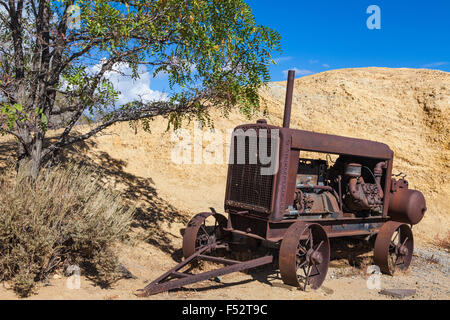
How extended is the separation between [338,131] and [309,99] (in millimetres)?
4178

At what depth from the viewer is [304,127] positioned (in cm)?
2030

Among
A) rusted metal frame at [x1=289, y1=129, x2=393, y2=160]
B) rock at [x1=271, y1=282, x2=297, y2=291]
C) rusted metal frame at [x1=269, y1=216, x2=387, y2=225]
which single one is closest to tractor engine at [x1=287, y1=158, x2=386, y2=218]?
rusted metal frame at [x1=269, y1=216, x2=387, y2=225]

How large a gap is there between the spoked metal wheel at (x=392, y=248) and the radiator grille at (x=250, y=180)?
2.74m

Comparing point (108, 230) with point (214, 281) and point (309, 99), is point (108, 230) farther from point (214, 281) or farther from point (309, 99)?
point (309, 99)

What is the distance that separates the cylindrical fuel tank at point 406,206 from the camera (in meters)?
8.26

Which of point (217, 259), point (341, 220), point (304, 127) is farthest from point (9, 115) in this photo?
point (304, 127)

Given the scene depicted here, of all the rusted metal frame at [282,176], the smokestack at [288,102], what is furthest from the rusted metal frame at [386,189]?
the rusted metal frame at [282,176]

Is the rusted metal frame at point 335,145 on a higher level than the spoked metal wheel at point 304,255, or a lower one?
higher

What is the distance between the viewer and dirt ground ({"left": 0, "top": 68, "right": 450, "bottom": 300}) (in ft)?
20.1

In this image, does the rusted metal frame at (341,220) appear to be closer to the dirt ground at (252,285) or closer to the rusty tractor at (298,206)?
the rusty tractor at (298,206)

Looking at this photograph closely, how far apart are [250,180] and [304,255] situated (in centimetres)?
156

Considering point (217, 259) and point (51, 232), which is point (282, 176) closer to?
point (217, 259)

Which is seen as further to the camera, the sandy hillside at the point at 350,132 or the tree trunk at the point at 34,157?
the sandy hillside at the point at 350,132

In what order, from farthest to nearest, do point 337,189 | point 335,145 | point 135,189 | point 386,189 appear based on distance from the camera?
point 135,189, point 386,189, point 337,189, point 335,145
